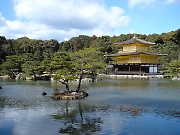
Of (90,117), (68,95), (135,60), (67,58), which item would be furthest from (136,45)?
(90,117)

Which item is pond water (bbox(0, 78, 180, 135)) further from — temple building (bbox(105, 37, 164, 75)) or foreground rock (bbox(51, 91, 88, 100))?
temple building (bbox(105, 37, 164, 75))

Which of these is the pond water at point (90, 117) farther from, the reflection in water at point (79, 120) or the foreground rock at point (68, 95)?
the foreground rock at point (68, 95)

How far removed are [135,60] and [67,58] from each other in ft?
101

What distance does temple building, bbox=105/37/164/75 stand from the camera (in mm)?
48844

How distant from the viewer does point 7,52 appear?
2105 inches

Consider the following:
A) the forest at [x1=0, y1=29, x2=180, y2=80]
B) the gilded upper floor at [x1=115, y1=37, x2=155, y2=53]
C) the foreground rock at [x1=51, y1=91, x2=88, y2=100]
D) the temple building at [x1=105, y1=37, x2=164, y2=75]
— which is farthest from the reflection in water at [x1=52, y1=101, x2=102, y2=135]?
the gilded upper floor at [x1=115, y1=37, x2=155, y2=53]

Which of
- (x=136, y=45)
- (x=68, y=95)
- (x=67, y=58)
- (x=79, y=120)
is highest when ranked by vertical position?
(x=136, y=45)

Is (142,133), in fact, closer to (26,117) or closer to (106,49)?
(26,117)

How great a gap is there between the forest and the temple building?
3.07 m

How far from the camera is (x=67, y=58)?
68.0 feet

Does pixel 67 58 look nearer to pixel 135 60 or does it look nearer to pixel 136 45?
pixel 135 60

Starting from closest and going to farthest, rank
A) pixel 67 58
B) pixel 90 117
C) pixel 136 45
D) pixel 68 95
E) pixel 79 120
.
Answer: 1. pixel 79 120
2. pixel 90 117
3. pixel 68 95
4. pixel 67 58
5. pixel 136 45

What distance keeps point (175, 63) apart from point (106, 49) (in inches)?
1168

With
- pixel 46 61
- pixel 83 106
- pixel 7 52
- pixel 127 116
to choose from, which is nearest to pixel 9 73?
pixel 46 61
